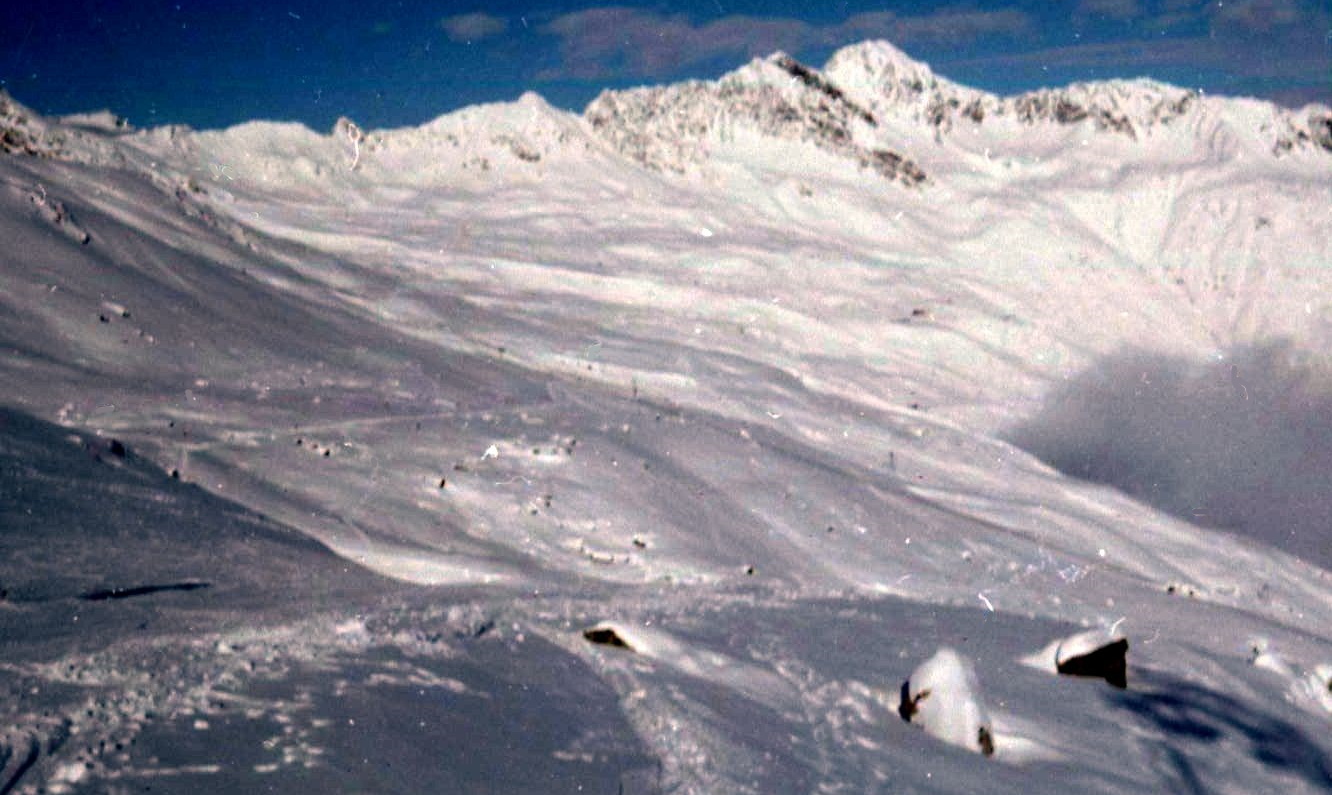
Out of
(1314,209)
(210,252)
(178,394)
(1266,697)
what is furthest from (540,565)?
(1314,209)

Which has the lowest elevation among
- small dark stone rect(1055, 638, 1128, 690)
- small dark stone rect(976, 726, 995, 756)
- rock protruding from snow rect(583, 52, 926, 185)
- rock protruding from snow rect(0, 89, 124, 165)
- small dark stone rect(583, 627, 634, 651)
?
small dark stone rect(1055, 638, 1128, 690)

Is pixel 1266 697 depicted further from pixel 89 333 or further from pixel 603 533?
pixel 89 333

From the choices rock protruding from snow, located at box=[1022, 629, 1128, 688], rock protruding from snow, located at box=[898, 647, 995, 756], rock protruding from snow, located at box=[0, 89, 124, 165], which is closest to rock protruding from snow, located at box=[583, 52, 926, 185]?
rock protruding from snow, located at box=[0, 89, 124, 165]

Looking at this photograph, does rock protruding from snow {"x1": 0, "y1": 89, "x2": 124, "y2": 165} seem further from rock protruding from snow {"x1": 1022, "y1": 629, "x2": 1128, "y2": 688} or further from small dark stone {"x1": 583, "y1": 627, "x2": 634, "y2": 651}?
rock protruding from snow {"x1": 1022, "y1": 629, "x2": 1128, "y2": 688}

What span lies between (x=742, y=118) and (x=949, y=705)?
235 feet

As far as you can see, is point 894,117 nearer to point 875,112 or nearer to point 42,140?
point 875,112

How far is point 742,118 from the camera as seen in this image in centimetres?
7312

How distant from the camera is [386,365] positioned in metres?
14.3

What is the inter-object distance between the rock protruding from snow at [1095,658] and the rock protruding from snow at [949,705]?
152cm

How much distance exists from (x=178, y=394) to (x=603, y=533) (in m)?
4.98

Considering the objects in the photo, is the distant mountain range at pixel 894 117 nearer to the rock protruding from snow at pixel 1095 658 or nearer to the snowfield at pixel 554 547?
the snowfield at pixel 554 547

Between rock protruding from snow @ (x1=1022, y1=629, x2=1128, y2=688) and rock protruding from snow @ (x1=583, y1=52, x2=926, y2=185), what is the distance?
57.5 meters

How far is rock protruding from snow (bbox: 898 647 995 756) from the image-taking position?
516 centimetres

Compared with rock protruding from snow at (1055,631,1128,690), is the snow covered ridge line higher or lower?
higher
